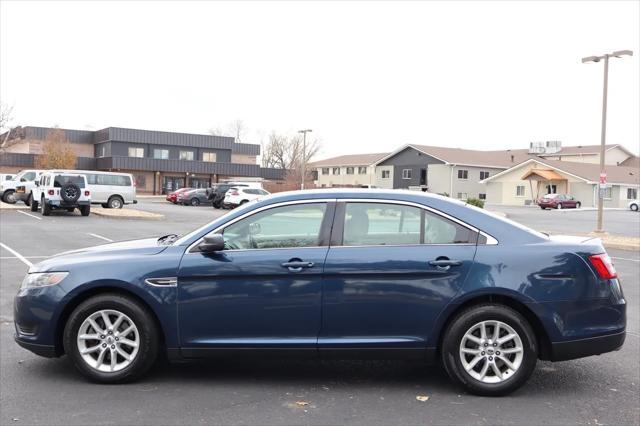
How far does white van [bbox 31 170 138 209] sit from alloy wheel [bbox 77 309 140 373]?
28.6 meters

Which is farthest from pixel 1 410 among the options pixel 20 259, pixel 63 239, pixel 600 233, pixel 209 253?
pixel 600 233

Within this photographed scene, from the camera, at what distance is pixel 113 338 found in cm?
473

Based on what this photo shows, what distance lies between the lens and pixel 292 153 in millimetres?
95875

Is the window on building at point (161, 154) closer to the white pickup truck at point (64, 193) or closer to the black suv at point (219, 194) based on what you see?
the black suv at point (219, 194)

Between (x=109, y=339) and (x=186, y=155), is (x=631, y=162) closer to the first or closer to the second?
(x=186, y=155)

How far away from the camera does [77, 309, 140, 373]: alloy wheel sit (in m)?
4.72

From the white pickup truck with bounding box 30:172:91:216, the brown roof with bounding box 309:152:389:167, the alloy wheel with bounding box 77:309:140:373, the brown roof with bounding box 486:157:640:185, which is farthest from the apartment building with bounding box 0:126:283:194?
the alloy wheel with bounding box 77:309:140:373

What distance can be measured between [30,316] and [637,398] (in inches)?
192

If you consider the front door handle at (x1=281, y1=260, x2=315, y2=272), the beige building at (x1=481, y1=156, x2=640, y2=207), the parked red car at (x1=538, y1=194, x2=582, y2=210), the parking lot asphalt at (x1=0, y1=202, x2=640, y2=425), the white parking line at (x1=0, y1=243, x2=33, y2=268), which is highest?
the beige building at (x1=481, y1=156, x2=640, y2=207)

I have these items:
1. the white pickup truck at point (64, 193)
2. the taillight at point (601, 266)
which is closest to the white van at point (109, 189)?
the white pickup truck at point (64, 193)

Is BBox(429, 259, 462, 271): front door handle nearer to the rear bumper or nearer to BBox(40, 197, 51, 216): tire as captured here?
the rear bumper

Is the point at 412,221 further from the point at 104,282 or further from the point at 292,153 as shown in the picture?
the point at 292,153

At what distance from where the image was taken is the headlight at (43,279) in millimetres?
4754

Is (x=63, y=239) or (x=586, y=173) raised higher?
(x=586, y=173)
